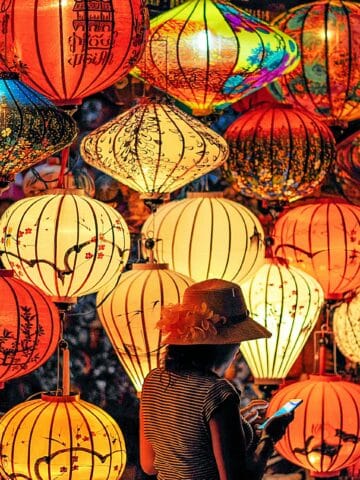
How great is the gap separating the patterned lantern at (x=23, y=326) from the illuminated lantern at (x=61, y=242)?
0.20 metres

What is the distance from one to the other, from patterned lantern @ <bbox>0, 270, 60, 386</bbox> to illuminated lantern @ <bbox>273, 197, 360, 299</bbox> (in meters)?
1.48

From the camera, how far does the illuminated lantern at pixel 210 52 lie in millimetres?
5379

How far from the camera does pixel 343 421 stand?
5.89 m

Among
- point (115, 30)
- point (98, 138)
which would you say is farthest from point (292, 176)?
point (115, 30)

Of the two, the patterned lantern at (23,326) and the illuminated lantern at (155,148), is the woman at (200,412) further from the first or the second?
the illuminated lantern at (155,148)

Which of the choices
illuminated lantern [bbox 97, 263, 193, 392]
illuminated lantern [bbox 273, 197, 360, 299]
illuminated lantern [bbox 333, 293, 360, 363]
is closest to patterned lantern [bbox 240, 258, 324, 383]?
illuminated lantern [bbox 273, 197, 360, 299]

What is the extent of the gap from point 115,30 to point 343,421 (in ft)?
6.86

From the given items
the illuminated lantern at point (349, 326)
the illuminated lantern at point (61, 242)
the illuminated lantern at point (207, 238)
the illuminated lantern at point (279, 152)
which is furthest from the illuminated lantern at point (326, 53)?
the illuminated lantern at point (61, 242)

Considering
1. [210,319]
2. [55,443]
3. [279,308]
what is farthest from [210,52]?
[55,443]

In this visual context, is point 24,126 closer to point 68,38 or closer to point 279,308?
point 68,38

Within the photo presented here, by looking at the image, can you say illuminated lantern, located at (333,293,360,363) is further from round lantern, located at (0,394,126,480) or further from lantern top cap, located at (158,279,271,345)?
lantern top cap, located at (158,279,271,345)

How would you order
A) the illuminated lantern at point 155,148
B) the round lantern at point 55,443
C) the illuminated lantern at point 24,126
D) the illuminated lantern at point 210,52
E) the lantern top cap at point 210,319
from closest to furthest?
1. the lantern top cap at point 210,319
2. the illuminated lantern at point 24,126
3. the round lantern at point 55,443
4. the illuminated lantern at point 155,148
5. the illuminated lantern at point 210,52

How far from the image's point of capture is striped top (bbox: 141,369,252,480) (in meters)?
4.05

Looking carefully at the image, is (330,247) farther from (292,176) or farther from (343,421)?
(343,421)
